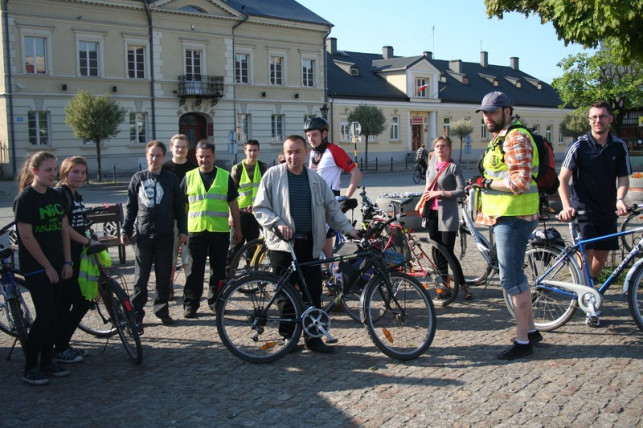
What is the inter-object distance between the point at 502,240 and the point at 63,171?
12.6 ft

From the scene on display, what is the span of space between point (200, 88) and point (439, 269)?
3515cm

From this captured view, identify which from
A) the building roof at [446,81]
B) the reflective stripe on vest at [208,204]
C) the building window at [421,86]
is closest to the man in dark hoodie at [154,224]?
the reflective stripe on vest at [208,204]

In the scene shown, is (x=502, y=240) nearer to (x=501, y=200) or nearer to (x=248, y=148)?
(x=501, y=200)

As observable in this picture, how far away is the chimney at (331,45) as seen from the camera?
184 feet

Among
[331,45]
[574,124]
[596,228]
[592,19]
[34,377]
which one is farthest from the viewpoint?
[574,124]

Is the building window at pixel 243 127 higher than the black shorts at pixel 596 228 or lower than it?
higher

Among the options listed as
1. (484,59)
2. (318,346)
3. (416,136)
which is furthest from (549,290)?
(484,59)

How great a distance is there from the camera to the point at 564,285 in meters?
6.21

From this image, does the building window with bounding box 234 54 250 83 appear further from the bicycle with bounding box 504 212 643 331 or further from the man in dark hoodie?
the bicycle with bounding box 504 212 643 331

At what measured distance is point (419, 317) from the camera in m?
5.75

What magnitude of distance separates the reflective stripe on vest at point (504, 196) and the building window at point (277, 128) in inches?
1578

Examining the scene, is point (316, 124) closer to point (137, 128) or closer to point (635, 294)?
point (635, 294)

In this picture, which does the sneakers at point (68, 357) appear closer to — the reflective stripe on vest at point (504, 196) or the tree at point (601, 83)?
the reflective stripe on vest at point (504, 196)

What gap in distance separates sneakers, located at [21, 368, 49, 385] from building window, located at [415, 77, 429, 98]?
5122 centimetres
